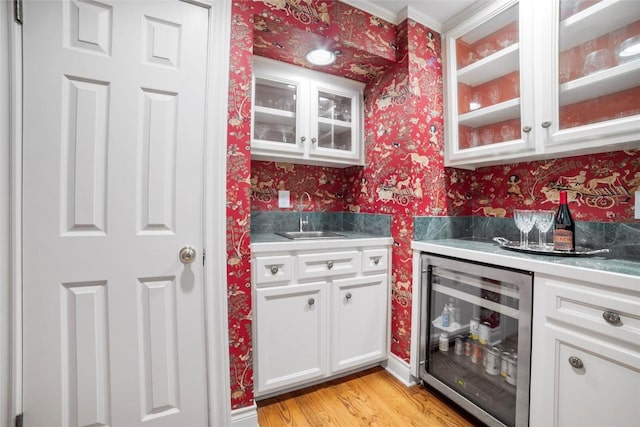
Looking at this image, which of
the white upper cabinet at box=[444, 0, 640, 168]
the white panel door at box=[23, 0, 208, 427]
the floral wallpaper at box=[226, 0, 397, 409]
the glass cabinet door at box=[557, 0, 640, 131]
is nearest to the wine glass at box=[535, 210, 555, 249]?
the white upper cabinet at box=[444, 0, 640, 168]

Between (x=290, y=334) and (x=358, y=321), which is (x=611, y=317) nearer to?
(x=358, y=321)

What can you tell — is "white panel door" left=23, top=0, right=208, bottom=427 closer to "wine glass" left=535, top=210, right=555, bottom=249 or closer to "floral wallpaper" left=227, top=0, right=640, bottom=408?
"floral wallpaper" left=227, top=0, right=640, bottom=408

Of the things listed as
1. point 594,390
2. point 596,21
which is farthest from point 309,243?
point 596,21

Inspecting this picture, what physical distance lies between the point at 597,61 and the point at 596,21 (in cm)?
18

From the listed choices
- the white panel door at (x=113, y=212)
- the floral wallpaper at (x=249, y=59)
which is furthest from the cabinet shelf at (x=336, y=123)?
the white panel door at (x=113, y=212)

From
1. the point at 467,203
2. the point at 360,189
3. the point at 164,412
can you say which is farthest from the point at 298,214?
the point at 164,412

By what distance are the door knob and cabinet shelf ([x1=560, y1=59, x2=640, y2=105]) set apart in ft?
6.22

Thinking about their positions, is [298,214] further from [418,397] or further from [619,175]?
[619,175]

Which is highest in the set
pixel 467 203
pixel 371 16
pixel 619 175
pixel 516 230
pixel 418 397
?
pixel 371 16

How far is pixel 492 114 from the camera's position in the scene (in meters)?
1.60

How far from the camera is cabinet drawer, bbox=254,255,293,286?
1.45 metres

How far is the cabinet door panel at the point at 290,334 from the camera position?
1476 mm

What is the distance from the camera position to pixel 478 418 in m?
1.38

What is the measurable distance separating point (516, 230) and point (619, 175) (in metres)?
0.55
